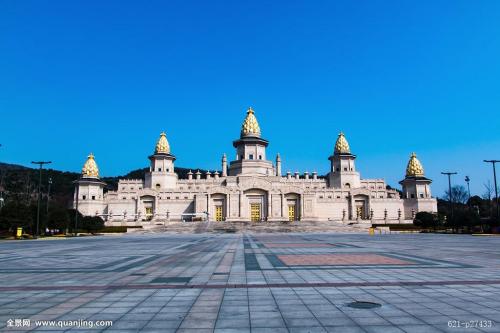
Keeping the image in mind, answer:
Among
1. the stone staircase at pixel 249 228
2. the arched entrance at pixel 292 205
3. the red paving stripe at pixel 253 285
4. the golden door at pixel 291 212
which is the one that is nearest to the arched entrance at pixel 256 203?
the arched entrance at pixel 292 205

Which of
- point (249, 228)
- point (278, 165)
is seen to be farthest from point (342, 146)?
point (249, 228)

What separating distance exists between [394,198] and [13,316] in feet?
269

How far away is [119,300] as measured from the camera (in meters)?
8.22

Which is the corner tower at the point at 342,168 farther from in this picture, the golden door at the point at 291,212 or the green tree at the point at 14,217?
the green tree at the point at 14,217

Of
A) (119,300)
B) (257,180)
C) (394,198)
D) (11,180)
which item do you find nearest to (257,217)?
(257,180)

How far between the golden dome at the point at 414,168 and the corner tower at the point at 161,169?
49.9 metres

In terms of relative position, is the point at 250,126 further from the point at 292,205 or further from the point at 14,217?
the point at 14,217

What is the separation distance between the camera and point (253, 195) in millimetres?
72500

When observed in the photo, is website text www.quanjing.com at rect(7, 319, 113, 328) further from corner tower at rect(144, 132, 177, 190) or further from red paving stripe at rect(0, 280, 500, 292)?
corner tower at rect(144, 132, 177, 190)

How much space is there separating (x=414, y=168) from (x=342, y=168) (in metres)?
15.2

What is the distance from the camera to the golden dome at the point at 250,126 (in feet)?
275

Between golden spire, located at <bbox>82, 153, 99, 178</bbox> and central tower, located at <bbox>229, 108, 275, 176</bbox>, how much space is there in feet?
93.4

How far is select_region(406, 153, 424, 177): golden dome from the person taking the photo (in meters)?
85.6

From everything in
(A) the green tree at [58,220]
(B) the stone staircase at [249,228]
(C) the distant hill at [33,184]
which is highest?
(C) the distant hill at [33,184]
